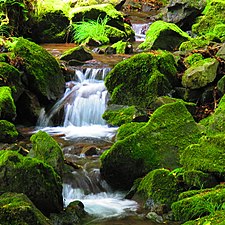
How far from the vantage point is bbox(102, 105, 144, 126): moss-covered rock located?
8.41m

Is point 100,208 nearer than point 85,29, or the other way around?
point 100,208

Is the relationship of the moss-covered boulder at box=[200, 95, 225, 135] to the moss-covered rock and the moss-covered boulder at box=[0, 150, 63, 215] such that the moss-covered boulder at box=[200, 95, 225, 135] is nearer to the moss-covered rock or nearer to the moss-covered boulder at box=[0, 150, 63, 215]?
the moss-covered rock

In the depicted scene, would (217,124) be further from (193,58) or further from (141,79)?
(193,58)

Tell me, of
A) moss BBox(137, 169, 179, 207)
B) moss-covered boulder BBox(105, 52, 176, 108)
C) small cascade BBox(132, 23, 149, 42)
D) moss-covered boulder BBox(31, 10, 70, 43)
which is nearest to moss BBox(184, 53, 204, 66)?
moss-covered boulder BBox(105, 52, 176, 108)

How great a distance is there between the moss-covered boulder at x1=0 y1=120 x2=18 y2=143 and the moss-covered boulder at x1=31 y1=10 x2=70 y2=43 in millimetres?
8277

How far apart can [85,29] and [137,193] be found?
1036 centimetres

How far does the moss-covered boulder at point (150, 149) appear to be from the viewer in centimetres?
625

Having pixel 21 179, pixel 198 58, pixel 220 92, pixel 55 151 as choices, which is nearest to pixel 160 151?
pixel 55 151

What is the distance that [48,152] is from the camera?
6.04 metres

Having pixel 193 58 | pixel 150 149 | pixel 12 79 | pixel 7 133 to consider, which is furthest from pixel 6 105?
pixel 193 58

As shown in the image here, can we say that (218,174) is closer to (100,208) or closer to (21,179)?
(100,208)

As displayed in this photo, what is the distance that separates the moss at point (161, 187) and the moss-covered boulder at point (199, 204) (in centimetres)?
43

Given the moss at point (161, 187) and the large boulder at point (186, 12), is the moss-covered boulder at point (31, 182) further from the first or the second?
the large boulder at point (186, 12)

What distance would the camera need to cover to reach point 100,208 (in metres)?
5.75
